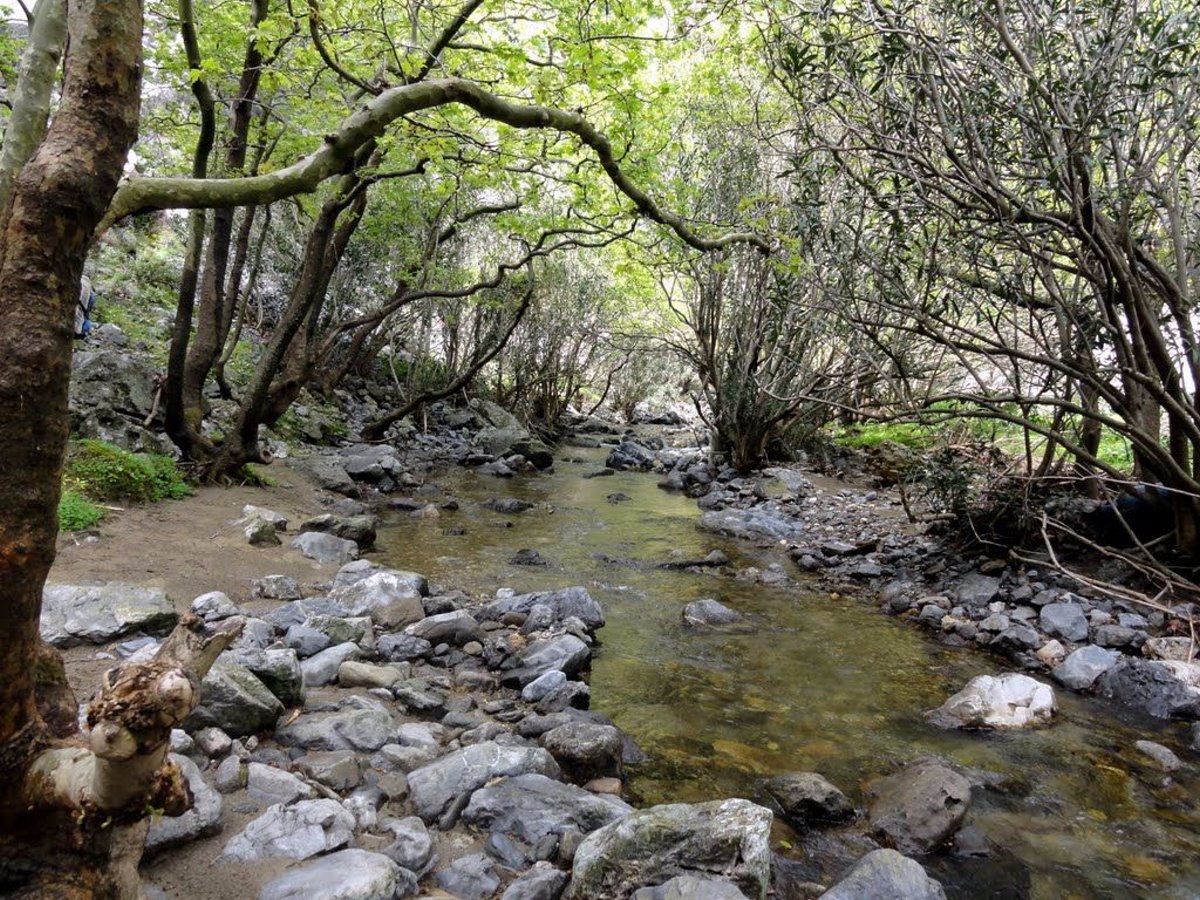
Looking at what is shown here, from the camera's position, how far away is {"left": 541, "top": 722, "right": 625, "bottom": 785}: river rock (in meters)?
3.56

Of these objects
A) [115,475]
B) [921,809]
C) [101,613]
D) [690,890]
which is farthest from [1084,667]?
[115,475]

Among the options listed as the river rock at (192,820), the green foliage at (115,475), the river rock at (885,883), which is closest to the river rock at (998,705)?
the river rock at (885,883)

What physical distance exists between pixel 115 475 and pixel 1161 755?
336 inches

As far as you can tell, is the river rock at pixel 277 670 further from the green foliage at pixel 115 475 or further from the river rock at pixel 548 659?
the green foliage at pixel 115 475

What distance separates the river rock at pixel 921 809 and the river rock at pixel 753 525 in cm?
621

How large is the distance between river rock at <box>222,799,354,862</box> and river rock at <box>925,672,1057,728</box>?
381cm

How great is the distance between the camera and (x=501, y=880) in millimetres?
2604

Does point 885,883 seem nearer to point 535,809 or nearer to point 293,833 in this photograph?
point 535,809

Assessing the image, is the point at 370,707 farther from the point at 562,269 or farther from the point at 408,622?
the point at 562,269

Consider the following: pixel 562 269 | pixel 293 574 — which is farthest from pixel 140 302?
pixel 293 574

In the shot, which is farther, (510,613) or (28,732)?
(510,613)

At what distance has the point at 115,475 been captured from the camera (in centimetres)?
667

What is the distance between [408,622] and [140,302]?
12294mm

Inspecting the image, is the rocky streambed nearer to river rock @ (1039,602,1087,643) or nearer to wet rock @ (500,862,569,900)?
wet rock @ (500,862,569,900)
